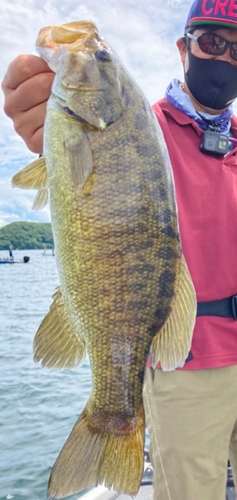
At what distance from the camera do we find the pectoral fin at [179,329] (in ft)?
5.75

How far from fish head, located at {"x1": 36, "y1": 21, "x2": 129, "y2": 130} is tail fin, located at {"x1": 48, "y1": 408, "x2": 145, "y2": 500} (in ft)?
3.77

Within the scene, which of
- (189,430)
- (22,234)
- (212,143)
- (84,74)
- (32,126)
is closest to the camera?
(84,74)

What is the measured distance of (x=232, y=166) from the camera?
2764mm

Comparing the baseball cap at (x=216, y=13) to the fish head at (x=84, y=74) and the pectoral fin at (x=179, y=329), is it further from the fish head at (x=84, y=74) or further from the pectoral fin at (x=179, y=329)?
the pectoral fin at (x=179, y=329)

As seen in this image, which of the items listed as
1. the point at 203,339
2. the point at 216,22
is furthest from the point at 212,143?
the point at 203,339

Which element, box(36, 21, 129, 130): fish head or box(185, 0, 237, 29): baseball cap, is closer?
box(36, 21, 129, 130): fish head

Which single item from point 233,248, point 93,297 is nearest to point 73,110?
point 93,297

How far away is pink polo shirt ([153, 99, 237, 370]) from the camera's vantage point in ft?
8.29

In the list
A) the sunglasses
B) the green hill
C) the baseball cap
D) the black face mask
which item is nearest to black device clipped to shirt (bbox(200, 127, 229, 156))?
the black face mask

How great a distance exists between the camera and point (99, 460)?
1773mm

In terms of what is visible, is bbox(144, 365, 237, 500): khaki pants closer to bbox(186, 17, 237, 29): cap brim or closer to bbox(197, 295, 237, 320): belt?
bbox(197, 295, 237, 320): belt

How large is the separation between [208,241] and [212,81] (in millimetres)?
1043

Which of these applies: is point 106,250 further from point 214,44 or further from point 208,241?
point 214,44

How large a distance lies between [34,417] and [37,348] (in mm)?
7735
